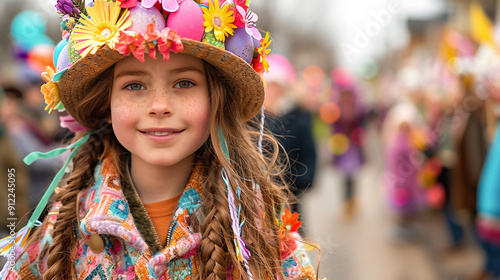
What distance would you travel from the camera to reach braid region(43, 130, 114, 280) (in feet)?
6.63

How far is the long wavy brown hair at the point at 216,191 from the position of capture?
2.02 metres

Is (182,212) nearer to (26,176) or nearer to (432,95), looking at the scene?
(26,176)

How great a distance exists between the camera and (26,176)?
4891 mm

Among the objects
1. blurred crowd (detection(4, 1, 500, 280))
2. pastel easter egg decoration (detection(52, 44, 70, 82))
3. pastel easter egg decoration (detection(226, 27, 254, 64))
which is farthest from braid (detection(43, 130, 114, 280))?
blurred crowd (detection(4, 1, 500, 280))

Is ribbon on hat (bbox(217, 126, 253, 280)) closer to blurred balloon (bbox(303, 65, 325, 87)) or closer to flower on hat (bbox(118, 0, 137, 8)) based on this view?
flower on hat (bbox(118, 0, 137, 8))

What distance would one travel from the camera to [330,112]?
966cm

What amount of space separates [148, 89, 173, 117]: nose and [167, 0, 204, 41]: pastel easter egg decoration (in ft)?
0.71

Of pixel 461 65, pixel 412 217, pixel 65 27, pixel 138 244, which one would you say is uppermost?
pixel 65 27

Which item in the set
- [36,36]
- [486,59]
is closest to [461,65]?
[486,59]

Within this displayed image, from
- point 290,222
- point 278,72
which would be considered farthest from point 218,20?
point 278,72

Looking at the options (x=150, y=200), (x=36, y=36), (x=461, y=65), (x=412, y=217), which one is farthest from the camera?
(x=412, y=217)

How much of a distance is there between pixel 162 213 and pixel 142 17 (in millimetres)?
765

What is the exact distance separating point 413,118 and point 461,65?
1145 mm

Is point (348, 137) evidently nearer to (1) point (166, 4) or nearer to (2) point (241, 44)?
(2) point (241, 44)
